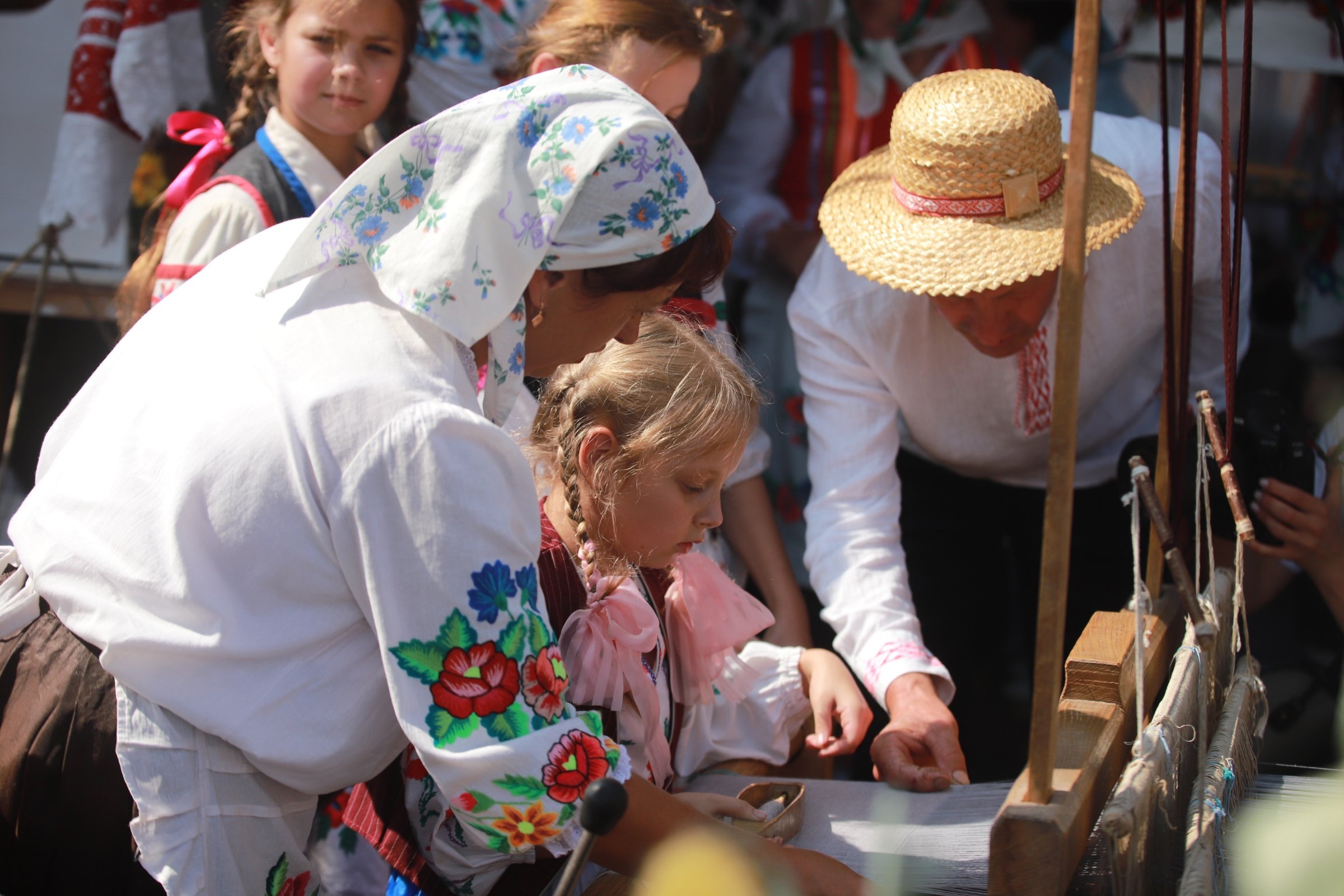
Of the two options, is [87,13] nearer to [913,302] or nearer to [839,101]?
[839,101]

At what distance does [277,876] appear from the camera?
1.08 m

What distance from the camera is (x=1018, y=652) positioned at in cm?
315

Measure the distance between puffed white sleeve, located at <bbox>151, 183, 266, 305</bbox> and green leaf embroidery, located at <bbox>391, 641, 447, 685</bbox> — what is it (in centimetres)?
110

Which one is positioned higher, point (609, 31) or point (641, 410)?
point (609, 31)

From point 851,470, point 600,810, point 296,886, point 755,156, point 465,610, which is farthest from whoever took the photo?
point 755,156

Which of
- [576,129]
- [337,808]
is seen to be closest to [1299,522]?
[576,129]

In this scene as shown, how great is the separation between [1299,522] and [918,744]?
0.61 m

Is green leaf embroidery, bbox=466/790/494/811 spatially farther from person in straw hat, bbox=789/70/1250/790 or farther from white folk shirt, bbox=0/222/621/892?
person in straw hat, bbox=789/70/1250/790

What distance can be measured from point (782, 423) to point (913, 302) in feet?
2.68

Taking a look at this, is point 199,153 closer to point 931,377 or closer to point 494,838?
point 931,377

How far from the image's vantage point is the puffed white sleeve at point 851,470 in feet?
5.86

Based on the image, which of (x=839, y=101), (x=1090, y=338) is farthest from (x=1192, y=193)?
(x=839, y=101)

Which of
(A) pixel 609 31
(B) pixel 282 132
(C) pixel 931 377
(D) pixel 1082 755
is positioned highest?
(A) pixel 609 31

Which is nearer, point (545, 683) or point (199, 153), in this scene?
point (545, 683)
